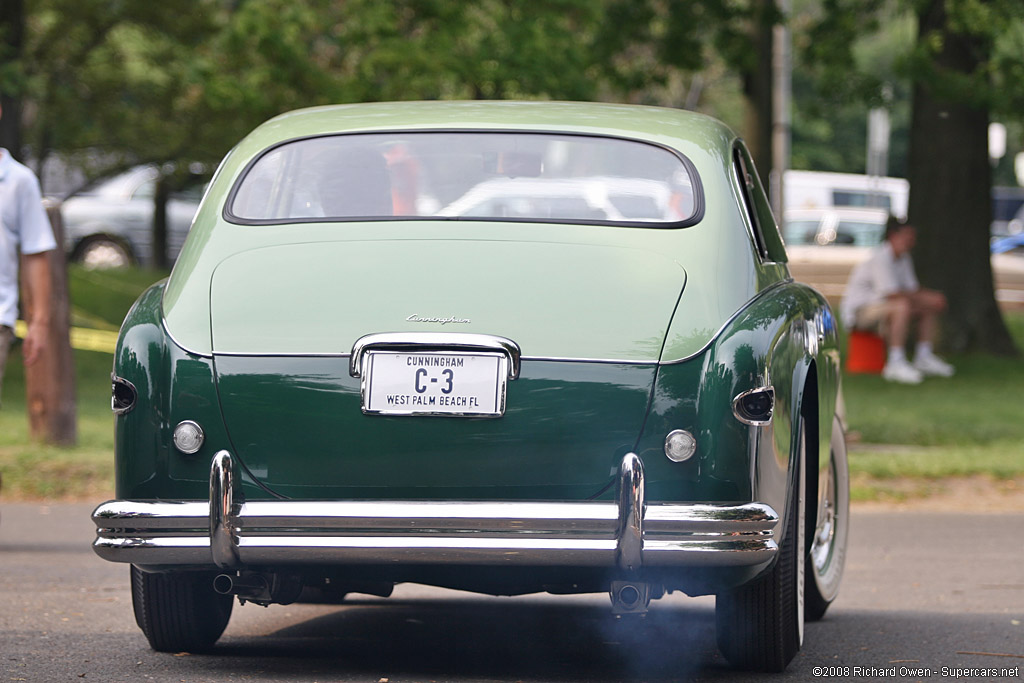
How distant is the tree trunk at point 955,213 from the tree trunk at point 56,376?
9416 mm

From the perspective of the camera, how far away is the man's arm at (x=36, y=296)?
6.92 m

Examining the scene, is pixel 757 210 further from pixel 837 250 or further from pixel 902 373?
pixel 837 250

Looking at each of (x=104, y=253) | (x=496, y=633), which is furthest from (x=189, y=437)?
(x=104, y=253)

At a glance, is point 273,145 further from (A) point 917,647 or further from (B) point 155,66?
(B) point 155,66

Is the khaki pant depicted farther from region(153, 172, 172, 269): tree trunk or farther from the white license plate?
region(153, 172, 172, 269): tree trunk

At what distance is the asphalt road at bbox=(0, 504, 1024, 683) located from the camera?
199 inches

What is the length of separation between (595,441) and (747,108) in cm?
1528

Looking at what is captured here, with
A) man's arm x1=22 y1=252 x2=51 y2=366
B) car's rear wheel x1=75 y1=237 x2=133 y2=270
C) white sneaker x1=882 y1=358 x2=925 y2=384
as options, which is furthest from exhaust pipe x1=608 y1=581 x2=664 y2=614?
car's rear wheel x1=75 y1=237 x2=133 y2=270

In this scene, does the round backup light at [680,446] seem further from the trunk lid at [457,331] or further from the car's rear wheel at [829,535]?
the car's rear wheel at [829,535]

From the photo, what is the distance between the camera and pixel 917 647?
563 cm

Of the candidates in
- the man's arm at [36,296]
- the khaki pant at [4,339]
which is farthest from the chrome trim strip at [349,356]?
the khaki pant at [4,339]

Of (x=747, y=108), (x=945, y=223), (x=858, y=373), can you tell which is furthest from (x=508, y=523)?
(x=747, y=108)

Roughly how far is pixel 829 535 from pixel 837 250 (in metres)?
25.6

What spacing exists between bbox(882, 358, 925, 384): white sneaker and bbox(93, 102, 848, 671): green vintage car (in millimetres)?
11278
